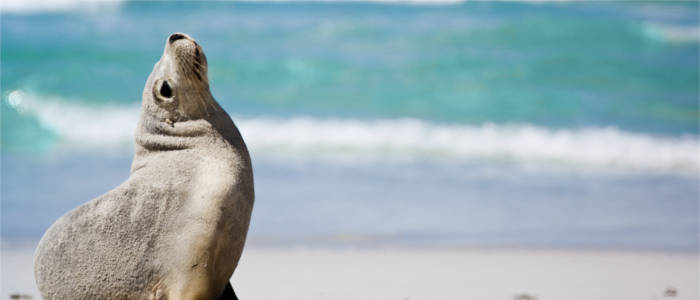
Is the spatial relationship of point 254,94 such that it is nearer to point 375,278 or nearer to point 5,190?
point 5,190

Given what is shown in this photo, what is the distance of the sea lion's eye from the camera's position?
3.92 meters

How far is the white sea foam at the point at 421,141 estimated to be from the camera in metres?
11.0

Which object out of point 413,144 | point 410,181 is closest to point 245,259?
point 410,181

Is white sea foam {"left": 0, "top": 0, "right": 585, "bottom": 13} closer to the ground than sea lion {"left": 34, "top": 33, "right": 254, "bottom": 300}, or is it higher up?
higher up

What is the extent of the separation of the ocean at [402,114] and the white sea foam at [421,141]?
1.7 inches

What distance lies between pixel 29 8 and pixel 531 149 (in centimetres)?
1217

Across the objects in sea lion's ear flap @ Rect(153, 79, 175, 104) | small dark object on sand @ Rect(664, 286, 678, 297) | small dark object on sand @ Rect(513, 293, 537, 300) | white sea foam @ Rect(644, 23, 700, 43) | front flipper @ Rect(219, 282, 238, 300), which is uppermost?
white sea foam @ Rect(644, 23, 700, 43)

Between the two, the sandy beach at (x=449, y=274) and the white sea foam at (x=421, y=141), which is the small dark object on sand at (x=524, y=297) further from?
the white sea foam at (x=421, y=141)

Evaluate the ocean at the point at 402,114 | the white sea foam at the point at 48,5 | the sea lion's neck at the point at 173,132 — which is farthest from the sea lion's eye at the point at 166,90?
the white sea foam at the point at 48,5

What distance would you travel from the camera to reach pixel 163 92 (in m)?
3.94

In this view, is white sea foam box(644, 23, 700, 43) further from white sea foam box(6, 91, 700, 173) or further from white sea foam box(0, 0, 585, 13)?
white sea foam box(6, 91, 700, 173)

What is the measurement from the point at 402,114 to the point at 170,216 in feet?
32.9

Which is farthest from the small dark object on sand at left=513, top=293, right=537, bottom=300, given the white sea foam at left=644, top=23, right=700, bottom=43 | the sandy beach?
the white sea foam at left=644, top=23, right=700, bottom=43

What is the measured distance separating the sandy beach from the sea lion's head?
5.97 feet
